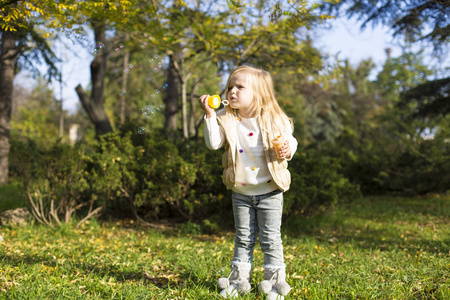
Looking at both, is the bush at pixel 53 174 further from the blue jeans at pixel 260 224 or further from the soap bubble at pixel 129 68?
the blue jeans at pixel 260 224

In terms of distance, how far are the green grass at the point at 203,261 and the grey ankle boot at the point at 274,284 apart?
0.11 m

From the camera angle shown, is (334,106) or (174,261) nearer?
(174,261)

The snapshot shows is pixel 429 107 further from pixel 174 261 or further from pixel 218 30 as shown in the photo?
pixel 174 261

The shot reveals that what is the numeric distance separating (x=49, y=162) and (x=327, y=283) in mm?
3908

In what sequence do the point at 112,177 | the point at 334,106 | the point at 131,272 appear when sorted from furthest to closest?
the point at 334,106 < the point at 112,177 < the point at 131,272

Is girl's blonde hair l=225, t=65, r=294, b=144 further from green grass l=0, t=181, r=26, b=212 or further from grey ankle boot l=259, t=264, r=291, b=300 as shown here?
green grass l=0, t=181, r=26, b=212

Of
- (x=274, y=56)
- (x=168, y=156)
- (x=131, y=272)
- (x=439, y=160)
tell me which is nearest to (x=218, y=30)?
(x=274, y=56)

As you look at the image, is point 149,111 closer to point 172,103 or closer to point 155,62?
point 155,62

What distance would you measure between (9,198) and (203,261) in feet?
18.5

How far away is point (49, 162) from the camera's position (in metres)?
5.03

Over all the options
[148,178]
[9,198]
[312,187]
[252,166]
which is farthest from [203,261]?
[9,198]

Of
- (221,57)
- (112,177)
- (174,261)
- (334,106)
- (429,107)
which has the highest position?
(334,106)

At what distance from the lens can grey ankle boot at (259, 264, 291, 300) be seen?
2.53 metres

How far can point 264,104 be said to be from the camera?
8.58 ft
